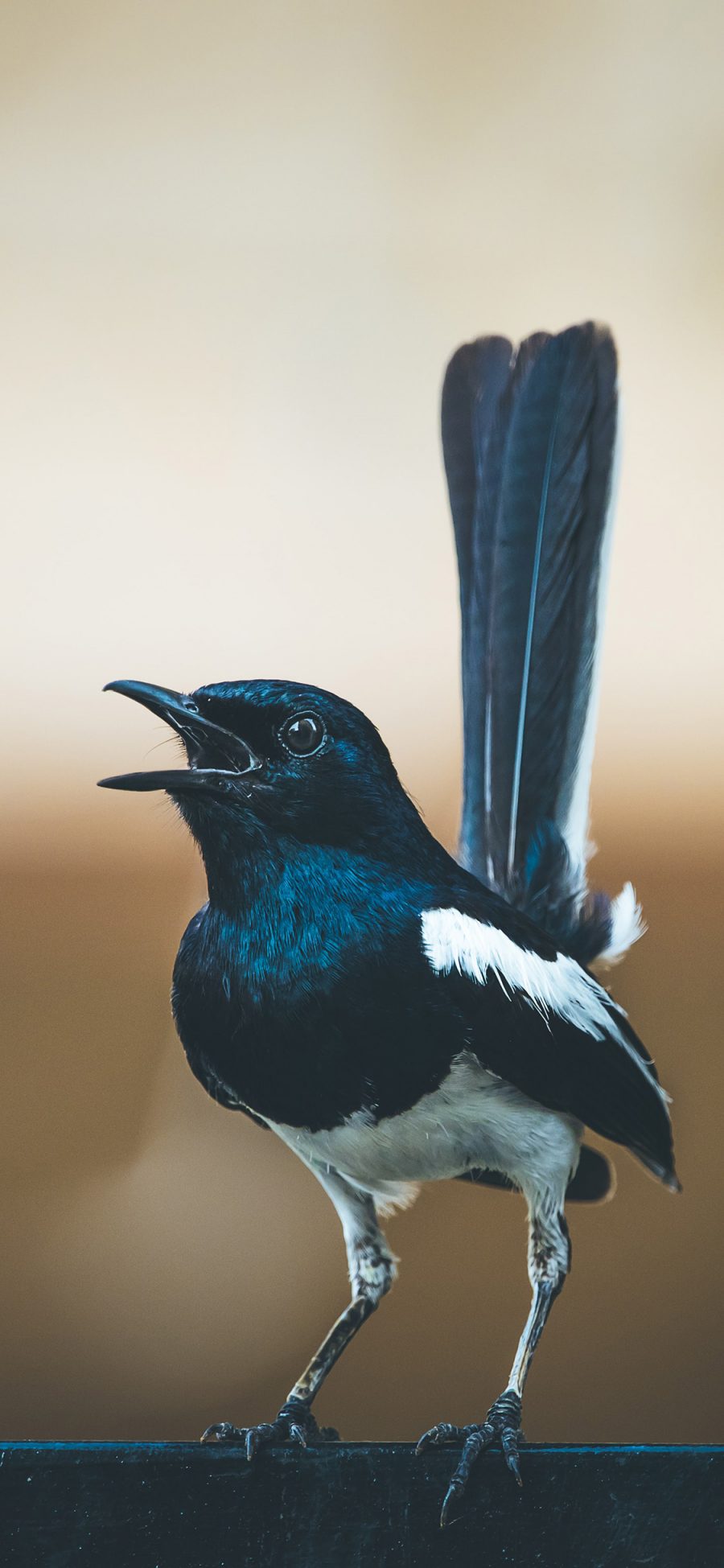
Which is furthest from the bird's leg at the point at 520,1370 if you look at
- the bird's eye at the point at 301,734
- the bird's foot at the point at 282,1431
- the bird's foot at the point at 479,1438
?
the bird's eye at the point at 301,734

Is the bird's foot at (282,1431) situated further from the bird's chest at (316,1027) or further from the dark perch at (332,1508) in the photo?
the bird's chest at (316,1027)

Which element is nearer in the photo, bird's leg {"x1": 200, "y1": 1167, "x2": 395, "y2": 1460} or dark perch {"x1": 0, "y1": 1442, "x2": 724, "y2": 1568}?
dark perch {"x1": 0, "y1": 1442, "x2": 724, "y2": 1568}

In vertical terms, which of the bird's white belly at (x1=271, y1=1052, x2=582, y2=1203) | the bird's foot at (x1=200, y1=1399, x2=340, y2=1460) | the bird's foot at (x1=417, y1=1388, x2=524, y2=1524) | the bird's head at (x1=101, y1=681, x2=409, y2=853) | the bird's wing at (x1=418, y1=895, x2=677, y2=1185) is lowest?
the bird's foot at (x1=200, y1=1399, x2=340, y2=1460)

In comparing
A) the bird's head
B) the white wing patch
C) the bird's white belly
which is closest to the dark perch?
the bird's white belly

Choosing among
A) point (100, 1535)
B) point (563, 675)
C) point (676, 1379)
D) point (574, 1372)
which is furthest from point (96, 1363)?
point (563, 675)

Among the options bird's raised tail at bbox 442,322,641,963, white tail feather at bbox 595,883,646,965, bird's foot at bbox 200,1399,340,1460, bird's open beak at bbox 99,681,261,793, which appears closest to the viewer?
bird's open beak at bbox 99,681,261,793

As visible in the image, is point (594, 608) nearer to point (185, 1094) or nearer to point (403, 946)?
point (403, 946)

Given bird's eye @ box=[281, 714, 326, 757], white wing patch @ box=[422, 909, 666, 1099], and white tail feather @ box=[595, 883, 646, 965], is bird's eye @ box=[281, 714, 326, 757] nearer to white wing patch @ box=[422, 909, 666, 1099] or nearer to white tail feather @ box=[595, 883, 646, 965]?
white wing patch @ box=[422, 909, 666, 1099]

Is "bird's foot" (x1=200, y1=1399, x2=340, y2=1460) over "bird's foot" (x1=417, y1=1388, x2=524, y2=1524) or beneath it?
beneath
